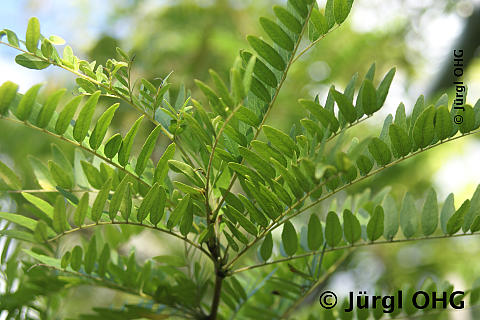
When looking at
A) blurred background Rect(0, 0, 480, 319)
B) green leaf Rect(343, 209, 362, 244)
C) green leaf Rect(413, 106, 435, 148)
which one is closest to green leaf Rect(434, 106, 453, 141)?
green leaf Rect(413, 106, 435, 148)

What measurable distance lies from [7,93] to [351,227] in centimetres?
32

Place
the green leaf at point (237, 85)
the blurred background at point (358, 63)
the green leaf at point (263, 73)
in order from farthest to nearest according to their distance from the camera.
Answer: the blurred background at point (358, 63), the green leaf at point (263, 73), the green leaf at point (237, 85)

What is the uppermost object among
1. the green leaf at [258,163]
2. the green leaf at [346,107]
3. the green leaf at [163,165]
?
the green leaf at [346,107]

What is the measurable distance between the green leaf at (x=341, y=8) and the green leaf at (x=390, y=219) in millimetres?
221

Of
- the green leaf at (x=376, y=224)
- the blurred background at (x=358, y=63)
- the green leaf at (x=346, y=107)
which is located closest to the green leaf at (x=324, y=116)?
the green leaf at (x=346, y=107)

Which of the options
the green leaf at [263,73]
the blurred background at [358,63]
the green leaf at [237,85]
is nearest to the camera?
the green leaf at [237,85]

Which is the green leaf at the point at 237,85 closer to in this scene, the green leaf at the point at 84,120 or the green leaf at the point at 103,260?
the green leaf at the point at 84,120

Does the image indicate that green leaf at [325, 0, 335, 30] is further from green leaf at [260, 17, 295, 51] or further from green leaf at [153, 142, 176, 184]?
green leaf at [153, 142, 176, 184]

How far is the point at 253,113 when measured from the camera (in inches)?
14.9

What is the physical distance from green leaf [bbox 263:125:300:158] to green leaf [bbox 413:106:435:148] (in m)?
0.10

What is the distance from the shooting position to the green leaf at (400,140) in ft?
1.22

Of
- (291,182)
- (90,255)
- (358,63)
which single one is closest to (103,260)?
(90,255)

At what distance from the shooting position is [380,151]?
1.26 feet

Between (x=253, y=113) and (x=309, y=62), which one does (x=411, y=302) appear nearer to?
(x=253, y=113)
